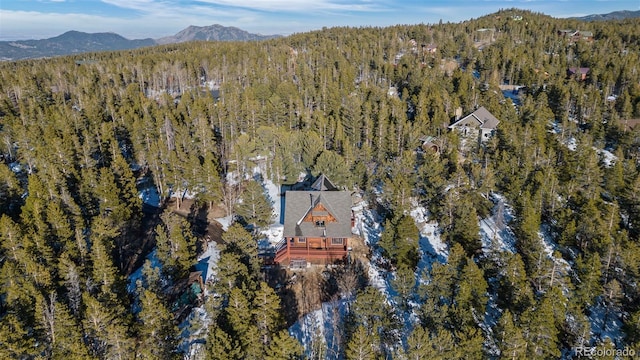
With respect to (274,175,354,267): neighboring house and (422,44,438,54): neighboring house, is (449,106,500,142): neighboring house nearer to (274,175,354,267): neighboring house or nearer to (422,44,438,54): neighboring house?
(274,175,354,267): neighboring house

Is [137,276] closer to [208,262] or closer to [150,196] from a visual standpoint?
[208,262]

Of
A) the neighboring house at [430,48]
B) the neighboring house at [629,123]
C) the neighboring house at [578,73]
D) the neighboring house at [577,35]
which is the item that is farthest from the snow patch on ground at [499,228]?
the neighboring house at [577,35]

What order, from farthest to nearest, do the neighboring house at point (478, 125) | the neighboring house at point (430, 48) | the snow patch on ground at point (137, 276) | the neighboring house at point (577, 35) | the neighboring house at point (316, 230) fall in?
the neighboring house at point (577, 35), the neighboring house at point (430, 48), the neighboring house at point (478, 125), the neighboring house at point (316, 230), the snow patch on ground at point (137, 276)

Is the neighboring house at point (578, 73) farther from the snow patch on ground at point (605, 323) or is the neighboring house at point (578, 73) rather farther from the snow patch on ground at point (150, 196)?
the snow patch on ground at point (150, 196)

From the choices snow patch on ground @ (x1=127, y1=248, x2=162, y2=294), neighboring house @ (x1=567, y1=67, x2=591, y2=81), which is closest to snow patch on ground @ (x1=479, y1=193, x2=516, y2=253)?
snow patch on ground @ (x1=127, y1=248, x2=162, y2=294)

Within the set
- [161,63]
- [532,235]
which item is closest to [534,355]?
[532,235]

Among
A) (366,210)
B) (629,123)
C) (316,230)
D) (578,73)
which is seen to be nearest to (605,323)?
(366,210)
